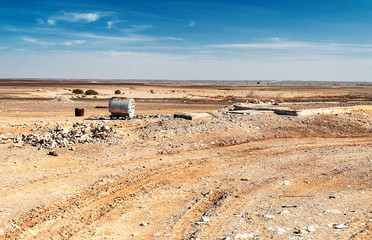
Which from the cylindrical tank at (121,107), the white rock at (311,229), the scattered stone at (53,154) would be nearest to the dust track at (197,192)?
the white rock at (311,229)

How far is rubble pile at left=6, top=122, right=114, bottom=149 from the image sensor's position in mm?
12078

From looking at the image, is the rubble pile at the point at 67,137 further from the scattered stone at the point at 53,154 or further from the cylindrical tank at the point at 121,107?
the cylindrical tank at the point at 121,107

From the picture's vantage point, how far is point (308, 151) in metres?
12.4

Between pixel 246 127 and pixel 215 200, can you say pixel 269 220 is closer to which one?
pixel 215 200

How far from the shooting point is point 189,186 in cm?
838

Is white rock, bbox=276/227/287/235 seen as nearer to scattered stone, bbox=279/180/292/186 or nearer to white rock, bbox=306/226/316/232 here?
white rock, bbox=306/226/316/232

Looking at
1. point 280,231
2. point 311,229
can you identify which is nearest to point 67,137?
point 280,231

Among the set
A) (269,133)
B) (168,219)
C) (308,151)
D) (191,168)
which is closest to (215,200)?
(168,219)

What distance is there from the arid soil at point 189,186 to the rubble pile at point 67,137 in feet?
0.51

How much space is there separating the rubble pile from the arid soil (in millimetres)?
157

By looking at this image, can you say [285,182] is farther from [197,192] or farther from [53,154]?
[53,154]

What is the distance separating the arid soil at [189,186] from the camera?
5.95 metres

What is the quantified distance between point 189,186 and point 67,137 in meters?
6.29

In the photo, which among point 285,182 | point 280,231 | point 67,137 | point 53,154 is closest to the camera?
point 280,231
